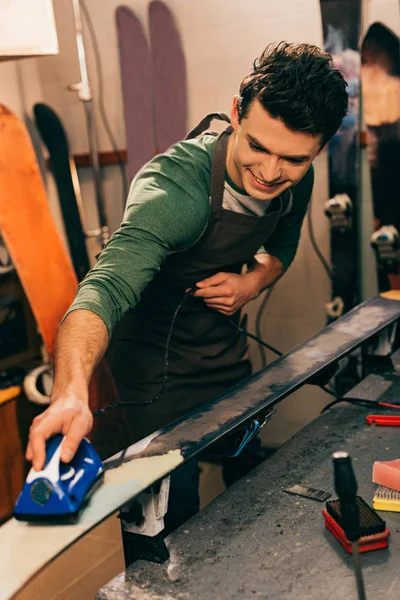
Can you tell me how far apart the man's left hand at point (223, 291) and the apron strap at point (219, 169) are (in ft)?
0.67

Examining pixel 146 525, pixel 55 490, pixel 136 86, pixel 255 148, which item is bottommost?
pixel 146 525

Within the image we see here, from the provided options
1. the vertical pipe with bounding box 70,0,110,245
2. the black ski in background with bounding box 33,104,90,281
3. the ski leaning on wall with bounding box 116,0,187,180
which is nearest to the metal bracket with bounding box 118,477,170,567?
the vertical pipe with bounding box 70,0,110,245

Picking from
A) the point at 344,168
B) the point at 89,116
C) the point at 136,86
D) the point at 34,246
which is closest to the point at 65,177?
the point at 89,116

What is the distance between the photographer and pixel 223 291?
167cm

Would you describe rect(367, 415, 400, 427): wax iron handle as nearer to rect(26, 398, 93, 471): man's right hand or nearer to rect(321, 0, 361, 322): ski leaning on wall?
rect(26, 398, 93, 471): man's right hand

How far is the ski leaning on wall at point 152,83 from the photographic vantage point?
8.84 ft

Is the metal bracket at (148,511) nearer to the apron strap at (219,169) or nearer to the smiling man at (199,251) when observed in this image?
the smiling man at (199,251)

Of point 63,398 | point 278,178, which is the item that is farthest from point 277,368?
point 63,398

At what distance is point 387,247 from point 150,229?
1.18 meters

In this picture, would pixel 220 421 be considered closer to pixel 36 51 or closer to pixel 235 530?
pixel 235 530

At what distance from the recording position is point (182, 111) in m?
2.71

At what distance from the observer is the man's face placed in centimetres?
137

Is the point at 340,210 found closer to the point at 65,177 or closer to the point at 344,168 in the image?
the point at 344,168

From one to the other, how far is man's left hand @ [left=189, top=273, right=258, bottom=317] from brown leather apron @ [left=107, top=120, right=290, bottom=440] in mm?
35
